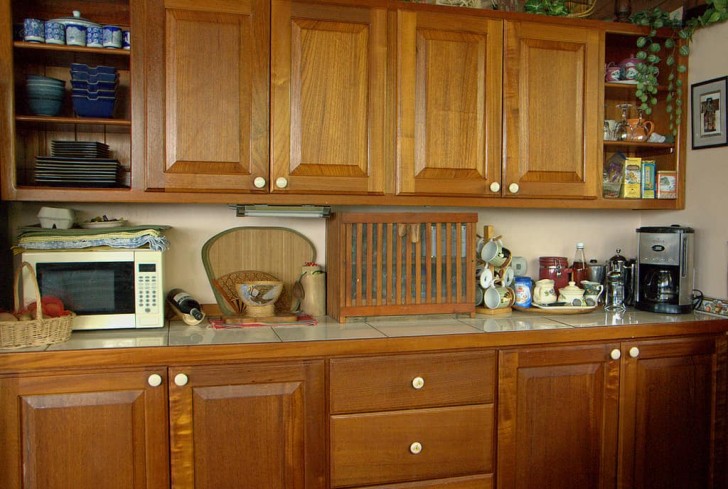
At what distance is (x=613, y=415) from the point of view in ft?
7.13

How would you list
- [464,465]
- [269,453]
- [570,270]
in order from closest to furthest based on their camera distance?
[269,453], [464,465], [570,270]

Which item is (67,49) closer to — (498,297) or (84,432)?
(84,432)

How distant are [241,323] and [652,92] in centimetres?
190

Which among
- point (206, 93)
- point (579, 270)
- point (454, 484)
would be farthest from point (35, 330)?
point (579, 270)

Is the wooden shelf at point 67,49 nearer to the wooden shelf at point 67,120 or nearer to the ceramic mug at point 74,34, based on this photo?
the ceramic mug at point 74,34

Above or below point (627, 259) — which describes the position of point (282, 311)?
below

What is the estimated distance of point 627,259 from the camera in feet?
8.97

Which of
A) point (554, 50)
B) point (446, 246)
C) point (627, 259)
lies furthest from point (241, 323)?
point (627, 259)

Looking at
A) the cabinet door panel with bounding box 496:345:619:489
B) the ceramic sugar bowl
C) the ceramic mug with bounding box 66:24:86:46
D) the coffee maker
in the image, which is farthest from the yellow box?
the ceramic mug with bounding box 66:24:86:46

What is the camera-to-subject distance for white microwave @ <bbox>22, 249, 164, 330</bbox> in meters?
1.95

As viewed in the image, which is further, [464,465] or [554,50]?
[554,50]

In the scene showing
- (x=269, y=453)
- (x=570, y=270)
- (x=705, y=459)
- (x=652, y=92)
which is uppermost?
(x=652, y=92)

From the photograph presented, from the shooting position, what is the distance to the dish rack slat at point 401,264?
220 centimetres

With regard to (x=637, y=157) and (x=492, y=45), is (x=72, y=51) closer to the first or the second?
(x=492, y=45)
